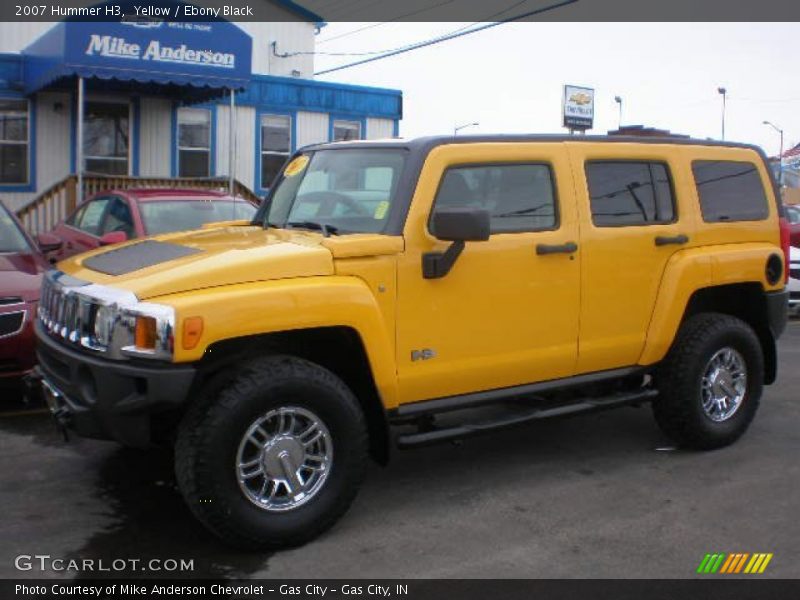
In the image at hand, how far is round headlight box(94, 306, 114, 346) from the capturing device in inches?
164

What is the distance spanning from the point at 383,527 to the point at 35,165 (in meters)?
14.6

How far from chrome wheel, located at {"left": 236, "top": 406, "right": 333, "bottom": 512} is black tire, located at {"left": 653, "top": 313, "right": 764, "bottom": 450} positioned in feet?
8.20

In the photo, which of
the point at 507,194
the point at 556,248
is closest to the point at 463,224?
Answer: the point at 507,194

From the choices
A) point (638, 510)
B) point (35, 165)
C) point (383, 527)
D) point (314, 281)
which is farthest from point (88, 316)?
point (35, 165)

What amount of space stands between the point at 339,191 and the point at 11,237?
3807mm

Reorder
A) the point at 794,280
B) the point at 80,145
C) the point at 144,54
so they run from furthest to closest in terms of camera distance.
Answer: the point at 80,145 → the point at 144,54 → the point at 794,280

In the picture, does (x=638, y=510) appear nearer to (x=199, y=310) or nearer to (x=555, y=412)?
(x=555, y=412)

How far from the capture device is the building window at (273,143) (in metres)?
19.5

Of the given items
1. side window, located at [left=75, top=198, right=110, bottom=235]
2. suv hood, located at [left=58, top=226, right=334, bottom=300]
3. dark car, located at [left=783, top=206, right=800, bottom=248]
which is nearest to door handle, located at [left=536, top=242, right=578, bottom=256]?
suv hood, located at [left=58, top=226, right=334, bottom=300]

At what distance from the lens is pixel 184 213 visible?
9.94 meters

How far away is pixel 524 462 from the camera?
579 cm

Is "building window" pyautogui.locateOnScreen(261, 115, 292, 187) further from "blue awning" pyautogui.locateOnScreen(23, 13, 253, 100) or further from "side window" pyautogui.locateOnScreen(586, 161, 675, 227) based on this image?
"side window" pyautogui.locateOnScreen(586, 161, 675, 227)

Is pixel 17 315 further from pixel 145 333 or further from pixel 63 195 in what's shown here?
pixel 63 195

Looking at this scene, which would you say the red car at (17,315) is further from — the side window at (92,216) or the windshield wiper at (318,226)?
the side window at (92,216)
